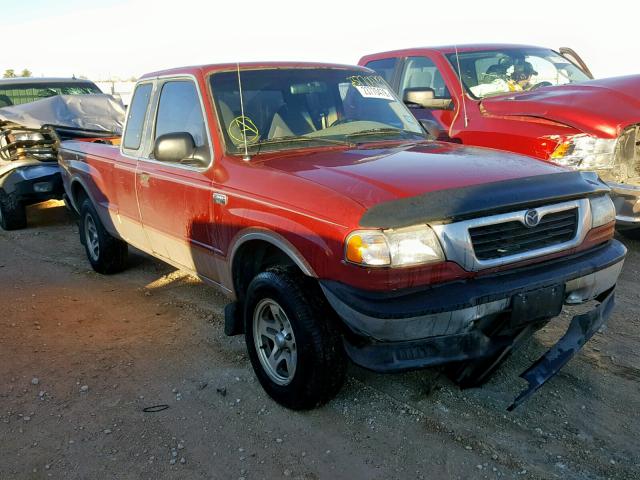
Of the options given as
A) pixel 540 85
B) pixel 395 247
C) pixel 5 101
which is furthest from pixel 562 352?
pixel 5 101

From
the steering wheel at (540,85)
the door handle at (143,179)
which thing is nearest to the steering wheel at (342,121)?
the door handle at (143,179)

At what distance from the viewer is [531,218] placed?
Answer: 9.49ft

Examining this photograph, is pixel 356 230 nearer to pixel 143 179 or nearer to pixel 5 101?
pixel 143 179

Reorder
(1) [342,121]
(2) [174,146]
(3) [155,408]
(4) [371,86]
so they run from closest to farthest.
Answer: (3) [155,408] < (2) [174,146] < (1) [342,121] < (4) [371,86]

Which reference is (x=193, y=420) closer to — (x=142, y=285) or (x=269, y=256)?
(x=269, y=256)

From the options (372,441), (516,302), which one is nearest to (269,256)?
(372,441)

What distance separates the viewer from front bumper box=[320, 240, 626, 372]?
2639mm

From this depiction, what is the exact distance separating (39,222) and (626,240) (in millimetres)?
8154

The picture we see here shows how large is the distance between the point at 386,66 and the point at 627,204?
3491 mm

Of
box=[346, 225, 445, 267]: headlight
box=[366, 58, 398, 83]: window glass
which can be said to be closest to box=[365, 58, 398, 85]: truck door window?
box=[366, 58, 398, 83]: window glass

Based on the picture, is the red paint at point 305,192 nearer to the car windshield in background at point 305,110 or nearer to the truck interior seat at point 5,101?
the car windshield in background at point 305,110

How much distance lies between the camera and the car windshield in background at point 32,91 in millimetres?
9516

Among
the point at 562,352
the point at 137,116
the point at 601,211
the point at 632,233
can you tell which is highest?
the point at 137,116

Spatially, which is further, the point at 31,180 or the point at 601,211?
the point at 31,180
